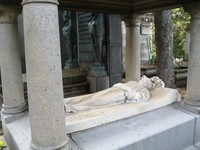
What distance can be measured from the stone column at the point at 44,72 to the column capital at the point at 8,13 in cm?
135

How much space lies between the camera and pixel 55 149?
2.29 m

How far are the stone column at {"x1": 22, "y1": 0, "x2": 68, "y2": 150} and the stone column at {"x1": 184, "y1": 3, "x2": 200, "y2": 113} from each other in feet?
7.82

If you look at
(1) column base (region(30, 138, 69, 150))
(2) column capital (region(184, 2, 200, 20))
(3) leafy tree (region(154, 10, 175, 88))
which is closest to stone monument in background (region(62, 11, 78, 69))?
(3) leafy tree (region(154, 10, 175, 88))

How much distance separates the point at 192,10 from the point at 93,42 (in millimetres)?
3787

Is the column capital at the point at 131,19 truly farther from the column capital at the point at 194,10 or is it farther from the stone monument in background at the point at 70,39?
the stone monument in background at the point at 70,39

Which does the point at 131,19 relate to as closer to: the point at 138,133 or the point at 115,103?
the point at 115,103

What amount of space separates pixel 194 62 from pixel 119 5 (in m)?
2.16

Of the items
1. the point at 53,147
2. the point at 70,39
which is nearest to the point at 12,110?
the point at 53,147

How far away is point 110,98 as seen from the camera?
3461 millimetres

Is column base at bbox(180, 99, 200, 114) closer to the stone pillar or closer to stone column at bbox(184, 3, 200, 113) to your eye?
stone column at bbox(184, 3, 200, 113)

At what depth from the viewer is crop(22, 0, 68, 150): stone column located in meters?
2.08

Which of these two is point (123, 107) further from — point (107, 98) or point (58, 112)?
point (58, 112)

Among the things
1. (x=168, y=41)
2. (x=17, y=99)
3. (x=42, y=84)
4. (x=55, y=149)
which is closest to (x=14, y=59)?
(x=17, y=99)

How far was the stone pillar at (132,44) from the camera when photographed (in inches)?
207
